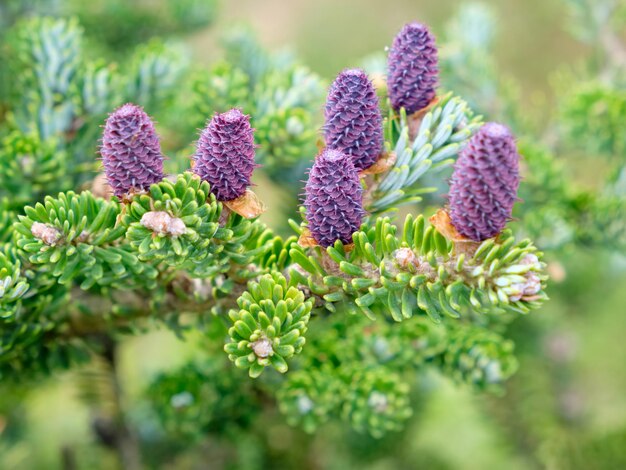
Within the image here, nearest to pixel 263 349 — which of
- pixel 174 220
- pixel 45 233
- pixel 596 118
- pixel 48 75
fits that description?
pixel 174 220

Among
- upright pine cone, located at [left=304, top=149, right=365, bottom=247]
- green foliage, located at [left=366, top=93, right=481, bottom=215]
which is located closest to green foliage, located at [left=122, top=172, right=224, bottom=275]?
upright pine cone, located at [left=304, top=149, right=365, bottom=247]

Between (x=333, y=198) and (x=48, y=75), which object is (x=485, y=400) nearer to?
(x=333, y=198)

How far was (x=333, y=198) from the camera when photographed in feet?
2.32

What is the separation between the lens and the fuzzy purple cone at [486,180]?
66cm

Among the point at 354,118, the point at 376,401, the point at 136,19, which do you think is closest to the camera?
the point at 354,118

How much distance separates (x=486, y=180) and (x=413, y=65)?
0.23 meters

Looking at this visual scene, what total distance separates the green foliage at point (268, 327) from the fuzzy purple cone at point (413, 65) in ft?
1.01

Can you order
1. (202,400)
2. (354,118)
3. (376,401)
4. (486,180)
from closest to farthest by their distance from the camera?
(486,180), (354,118), (376,401), (202,400)

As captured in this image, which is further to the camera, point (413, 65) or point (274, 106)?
point (274, 106)

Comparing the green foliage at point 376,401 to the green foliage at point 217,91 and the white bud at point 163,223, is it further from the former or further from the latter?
the green foliage at point 217,91

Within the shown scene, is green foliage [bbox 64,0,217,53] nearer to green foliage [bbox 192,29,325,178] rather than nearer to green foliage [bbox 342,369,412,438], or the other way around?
green foliage [bbox 192,29,325,178]

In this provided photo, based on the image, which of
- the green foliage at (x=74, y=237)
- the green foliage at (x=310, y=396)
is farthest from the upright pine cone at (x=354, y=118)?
the green foliage at (x=310, y=396)

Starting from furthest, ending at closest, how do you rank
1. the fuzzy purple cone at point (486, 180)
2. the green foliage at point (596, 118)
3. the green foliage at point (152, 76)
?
the green foliage at point (596, 118) → the green foliage at point (152, 76) → the fuzzy purple cone at point (486, 180)

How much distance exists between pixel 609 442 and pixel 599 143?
25.7 inches
